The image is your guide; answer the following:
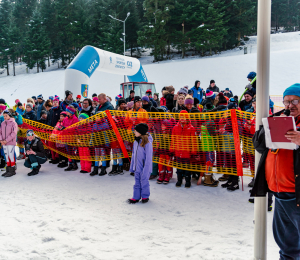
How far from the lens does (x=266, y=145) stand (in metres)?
2.30

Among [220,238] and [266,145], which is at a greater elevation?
[266,145]

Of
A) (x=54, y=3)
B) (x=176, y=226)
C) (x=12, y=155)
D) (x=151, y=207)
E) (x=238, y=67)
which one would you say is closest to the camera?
(x=176, y=226)

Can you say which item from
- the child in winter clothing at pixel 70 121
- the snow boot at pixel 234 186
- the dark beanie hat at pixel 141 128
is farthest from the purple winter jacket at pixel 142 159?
the child in winter clothing at pixel 70 121

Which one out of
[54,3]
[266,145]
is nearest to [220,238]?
[266,145]

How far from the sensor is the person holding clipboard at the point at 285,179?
226 centimetres

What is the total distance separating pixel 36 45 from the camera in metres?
47.7

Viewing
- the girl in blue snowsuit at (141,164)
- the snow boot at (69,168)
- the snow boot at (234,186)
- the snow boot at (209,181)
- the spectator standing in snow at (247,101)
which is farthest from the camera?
the snow boot at (69,168)

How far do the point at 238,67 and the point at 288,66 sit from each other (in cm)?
455

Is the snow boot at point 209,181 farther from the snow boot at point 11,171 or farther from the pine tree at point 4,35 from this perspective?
the pine tree at point 4,35

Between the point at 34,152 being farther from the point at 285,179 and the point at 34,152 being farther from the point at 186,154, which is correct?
the point at 285,179

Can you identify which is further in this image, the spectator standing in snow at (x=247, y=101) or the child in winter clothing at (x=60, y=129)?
the child in winter clothing at (x=60, y=129)

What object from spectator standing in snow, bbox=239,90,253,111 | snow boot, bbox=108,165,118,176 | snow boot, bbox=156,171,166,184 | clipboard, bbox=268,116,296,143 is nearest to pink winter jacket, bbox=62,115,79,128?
snow boot, bbox=108,165,118,176

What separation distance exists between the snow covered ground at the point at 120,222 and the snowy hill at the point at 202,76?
1981cm

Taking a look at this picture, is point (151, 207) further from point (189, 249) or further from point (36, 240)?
point (36, 240)
